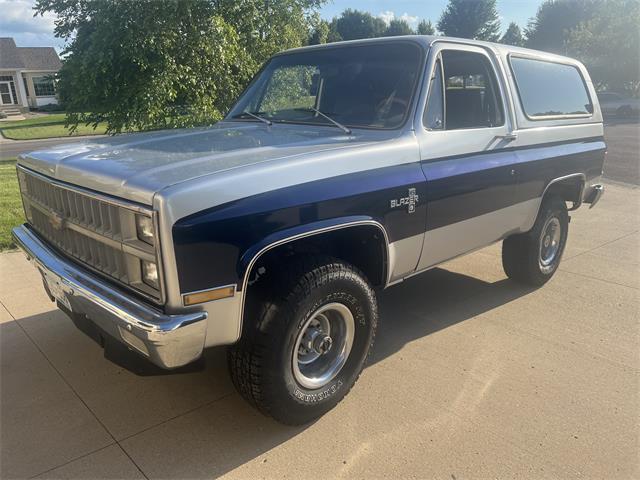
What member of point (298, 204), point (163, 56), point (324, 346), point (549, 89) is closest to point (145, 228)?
point (298, 204)

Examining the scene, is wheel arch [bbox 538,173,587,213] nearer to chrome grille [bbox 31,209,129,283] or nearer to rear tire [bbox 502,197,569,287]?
rear tire [bbox 502,197,569,287]

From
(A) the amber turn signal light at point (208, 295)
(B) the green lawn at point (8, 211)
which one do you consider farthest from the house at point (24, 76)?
(A) the amber turn signal light at point (208, 295)

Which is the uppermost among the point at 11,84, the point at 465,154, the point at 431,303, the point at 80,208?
the point at 11,84

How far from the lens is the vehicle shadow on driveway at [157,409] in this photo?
8.71 ft

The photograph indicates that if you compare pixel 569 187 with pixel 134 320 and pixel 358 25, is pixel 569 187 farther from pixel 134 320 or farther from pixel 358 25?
pixel 358 25

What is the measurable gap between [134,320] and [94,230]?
2.00 ft

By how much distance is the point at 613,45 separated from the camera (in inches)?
1693

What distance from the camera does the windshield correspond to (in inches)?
135

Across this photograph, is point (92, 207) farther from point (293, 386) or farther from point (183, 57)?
point (183, 57)

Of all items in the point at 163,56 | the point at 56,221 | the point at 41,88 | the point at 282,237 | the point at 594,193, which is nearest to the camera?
the point at 282,237

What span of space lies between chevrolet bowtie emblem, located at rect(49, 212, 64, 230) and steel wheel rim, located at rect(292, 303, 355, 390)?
1481 mm

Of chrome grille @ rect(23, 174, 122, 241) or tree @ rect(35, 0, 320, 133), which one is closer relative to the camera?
chrome grille @ rect(23, 174, 122, 241)

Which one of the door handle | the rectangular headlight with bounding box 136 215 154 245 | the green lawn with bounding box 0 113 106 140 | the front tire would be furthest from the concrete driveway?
the green lawn with bounding box 0 113 106 140

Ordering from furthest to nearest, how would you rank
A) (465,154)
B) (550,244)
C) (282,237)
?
(550,244) → (465,154) → (282,237)
